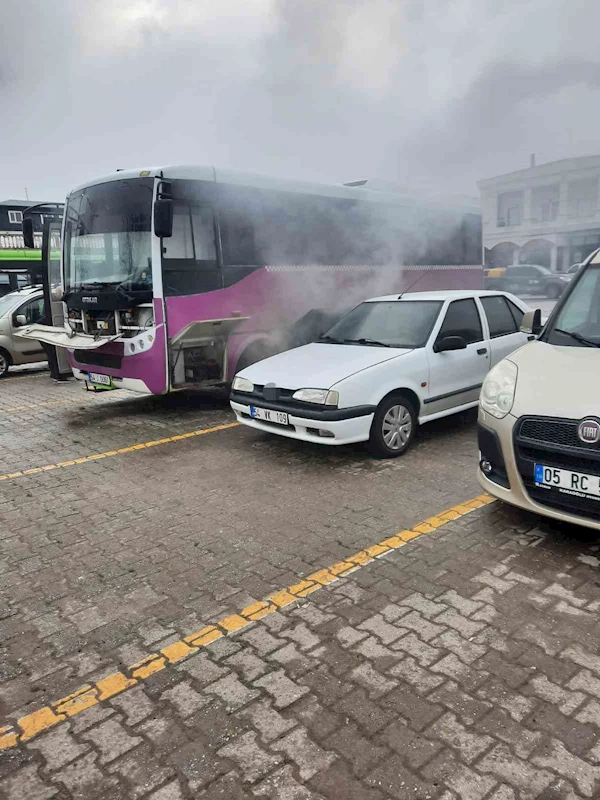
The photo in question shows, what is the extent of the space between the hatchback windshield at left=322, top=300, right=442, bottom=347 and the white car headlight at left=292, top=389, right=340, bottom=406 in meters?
1.08

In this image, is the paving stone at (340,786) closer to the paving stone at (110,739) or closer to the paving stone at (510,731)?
the paving stone at (510,731)

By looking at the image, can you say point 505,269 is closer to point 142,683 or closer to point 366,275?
point 366,275

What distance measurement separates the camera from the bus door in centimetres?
802

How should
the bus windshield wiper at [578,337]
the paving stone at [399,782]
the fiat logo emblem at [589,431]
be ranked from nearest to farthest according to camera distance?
the paving stone at [399,782], the fiat logo emblem at [589,431], the bus windshield wiper at [578,337]

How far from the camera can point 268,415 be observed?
5332 millimetres

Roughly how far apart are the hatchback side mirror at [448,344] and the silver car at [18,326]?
797 centimetres

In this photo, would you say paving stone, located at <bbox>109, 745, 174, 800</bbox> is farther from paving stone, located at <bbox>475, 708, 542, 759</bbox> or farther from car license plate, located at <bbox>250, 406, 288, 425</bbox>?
car license plate, located at <bbox>250, 406, 288, 425</bbox>

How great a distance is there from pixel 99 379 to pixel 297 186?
3.77 metres

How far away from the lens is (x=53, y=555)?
3793 mm

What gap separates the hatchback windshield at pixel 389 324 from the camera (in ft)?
18.8

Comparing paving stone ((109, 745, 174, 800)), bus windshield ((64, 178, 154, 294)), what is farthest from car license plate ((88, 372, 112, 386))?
paving stone ((109, 745, 174, 800))

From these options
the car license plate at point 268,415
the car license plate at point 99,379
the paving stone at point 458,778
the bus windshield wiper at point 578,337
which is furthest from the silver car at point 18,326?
the paving stone at point 458,778

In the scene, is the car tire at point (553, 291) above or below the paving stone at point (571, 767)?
above

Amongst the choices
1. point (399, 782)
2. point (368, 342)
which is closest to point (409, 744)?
point (399, 782)
